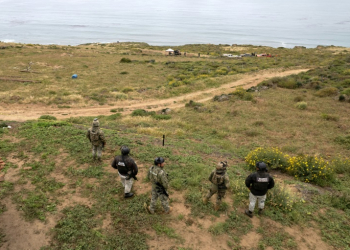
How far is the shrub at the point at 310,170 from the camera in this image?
973cm

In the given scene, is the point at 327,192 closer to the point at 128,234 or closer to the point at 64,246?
the point at 128,234

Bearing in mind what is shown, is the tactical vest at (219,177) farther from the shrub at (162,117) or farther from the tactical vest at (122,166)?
the shrub at (162,117)

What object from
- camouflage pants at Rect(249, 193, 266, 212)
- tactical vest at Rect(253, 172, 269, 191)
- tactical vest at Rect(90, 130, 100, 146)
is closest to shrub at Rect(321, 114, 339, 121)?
camouflage pants at Rect(249, 193, 266, 212)

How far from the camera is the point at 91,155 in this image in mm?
10188

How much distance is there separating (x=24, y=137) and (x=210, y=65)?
37.3m

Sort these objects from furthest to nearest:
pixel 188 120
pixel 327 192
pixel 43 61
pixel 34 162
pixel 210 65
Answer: pixel 210 65 → pixel 43 61 → pixel 188 120 → pixel 34 162 → pixel 327 192

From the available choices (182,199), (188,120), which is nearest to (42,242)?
(182,199)

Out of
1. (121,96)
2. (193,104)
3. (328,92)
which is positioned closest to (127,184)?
(193,104)

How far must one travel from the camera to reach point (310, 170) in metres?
9.97

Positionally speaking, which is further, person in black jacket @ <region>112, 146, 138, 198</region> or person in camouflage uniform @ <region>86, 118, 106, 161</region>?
person in camouflage uniform @ <region>86, 118, 106, 161</region>

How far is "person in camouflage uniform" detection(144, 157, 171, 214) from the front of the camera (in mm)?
6332

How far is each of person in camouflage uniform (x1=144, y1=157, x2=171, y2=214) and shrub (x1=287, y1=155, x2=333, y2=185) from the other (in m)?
6.23

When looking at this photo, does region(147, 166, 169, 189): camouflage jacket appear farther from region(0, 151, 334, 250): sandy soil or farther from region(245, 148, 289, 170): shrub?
region(245, 148, 289, 170): shrub

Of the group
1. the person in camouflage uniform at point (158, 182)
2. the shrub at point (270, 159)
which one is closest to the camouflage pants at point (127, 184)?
the person in camouflage uniform at point (158, 182)
